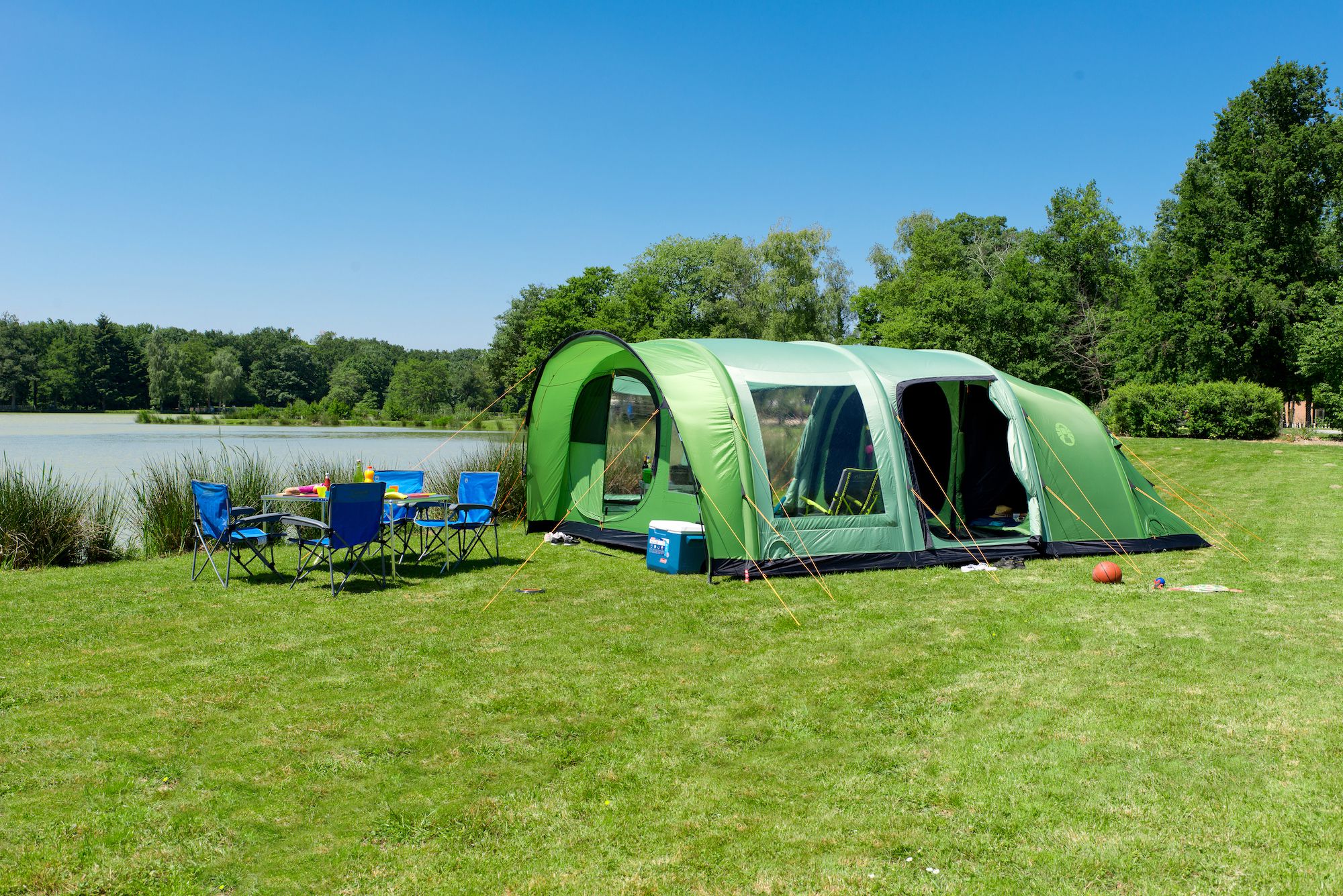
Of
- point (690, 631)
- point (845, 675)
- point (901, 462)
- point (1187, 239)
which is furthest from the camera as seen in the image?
point (1187, 239)

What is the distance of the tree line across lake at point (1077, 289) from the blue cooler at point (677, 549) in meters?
15.2

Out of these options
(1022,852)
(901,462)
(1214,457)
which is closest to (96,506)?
(901,462)

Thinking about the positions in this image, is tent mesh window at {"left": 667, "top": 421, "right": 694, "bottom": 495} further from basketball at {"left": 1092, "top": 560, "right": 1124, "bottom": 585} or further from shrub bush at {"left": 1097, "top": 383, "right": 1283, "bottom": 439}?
shrub bush at {"left": 1097, "top": 383, "right": 1283, "bottom": 439}

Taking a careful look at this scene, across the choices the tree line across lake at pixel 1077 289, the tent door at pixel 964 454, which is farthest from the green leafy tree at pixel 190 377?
the tent door at pixel 964 454

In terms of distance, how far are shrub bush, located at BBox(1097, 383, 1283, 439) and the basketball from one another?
15.3 metres

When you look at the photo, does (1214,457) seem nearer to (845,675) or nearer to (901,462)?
(901,462)

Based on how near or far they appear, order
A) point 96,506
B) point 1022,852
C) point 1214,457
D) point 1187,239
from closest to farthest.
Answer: point 1022,852
point 96,506
point 1214,457
point 1187,239

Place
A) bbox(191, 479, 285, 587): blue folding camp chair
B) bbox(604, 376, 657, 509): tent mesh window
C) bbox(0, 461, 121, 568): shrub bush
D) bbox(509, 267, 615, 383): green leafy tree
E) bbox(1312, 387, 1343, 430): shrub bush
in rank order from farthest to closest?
bbox(509, 267, 615, 383): green leafy tree < bbox(1312, 387, 1343, 430): shrub bush < bbox(604, 376, 657, 509): tent mesh window < bbox(0, 461, 121, 568): shrub bush < bbox(191, 479, 285, 587): blue folding camp chair

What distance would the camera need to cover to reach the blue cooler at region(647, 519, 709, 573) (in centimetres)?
678

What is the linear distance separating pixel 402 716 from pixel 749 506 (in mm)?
3439

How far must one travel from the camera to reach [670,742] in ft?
11.3

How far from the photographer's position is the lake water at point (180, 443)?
1695 centimetres

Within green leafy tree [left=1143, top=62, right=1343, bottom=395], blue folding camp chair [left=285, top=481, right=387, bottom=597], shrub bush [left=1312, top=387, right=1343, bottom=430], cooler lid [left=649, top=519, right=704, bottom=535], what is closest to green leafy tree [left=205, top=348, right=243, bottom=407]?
green leafy tree [left=1143, top=62, right=1343, bottom=395]

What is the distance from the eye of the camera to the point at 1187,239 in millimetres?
25188
